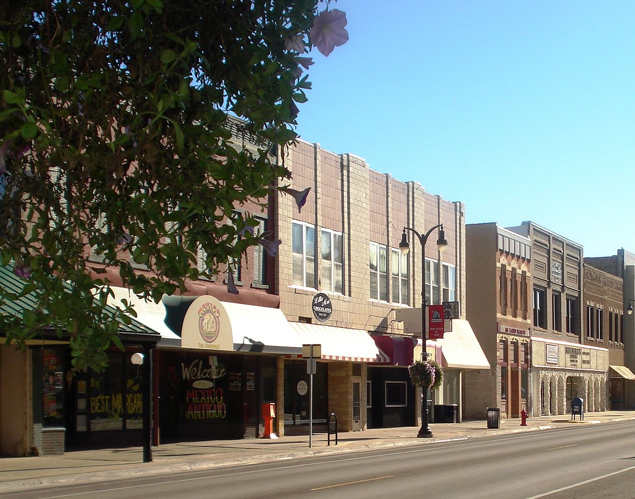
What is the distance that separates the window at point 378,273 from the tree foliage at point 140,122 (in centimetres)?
3355

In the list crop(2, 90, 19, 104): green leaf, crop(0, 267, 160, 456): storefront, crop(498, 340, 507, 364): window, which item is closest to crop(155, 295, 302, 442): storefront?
crop(0, 267, 160, 456): storefront

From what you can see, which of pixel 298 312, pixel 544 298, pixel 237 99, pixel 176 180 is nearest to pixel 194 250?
pixel 176 180

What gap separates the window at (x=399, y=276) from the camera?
40906 mm

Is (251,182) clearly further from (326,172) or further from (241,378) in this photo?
(326,172)

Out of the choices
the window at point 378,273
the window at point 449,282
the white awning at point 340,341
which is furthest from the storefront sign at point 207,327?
the window at point 449,282

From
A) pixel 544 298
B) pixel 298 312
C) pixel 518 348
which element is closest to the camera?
pixel 298 312

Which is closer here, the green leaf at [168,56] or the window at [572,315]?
the green leaf at [168,56]

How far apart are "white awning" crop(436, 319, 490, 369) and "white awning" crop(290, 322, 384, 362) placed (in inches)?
284

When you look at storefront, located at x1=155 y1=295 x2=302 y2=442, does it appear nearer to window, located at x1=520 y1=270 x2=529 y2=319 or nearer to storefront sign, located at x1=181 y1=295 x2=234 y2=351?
storefront sign, located at x1=181 y1=295 x2=234 y2=351

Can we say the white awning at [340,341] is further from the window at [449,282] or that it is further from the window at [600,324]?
the window at [600,324]

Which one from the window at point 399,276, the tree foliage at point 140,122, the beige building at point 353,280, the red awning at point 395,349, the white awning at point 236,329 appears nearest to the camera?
the tree foliage at point 140,122

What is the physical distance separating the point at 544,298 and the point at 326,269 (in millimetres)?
28473

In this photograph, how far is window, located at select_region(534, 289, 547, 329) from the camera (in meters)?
59.2

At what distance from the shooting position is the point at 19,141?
5727 millimetres
